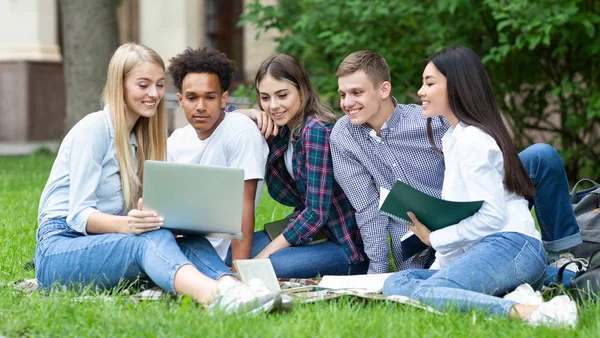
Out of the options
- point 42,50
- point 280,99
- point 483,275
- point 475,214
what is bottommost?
point 483,275

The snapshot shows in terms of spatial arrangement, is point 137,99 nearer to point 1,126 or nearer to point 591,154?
point 591,154

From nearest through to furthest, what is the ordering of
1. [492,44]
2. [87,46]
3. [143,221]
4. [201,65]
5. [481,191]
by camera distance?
[481,191] < [143,221] < [201,65] < [492,44] < [87,46]

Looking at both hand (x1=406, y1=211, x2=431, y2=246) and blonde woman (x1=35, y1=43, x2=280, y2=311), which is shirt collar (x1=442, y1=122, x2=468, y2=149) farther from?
blonde woman (x1=35, y1=43, x2=280, y2=311)

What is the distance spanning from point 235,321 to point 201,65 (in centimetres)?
160

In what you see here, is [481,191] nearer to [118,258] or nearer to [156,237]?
[156,237]

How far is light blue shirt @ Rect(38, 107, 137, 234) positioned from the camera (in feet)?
12.5

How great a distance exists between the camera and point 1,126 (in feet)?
51.9

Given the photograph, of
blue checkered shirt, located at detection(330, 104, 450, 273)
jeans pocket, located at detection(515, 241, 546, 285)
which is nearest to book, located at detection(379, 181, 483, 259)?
jeans pocket, located at detection(515, 241, 546, 285)

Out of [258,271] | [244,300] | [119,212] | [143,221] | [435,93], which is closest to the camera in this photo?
[244,300]

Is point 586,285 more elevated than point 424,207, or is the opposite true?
point 424,207

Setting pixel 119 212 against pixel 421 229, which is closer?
pixel 421 229

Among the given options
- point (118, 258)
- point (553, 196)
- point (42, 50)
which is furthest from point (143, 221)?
point (42, 50)

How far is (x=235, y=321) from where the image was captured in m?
3.11

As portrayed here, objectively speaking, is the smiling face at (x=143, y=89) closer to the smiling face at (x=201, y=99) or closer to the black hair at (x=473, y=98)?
A: the smiling face at (x=201, y=99)
